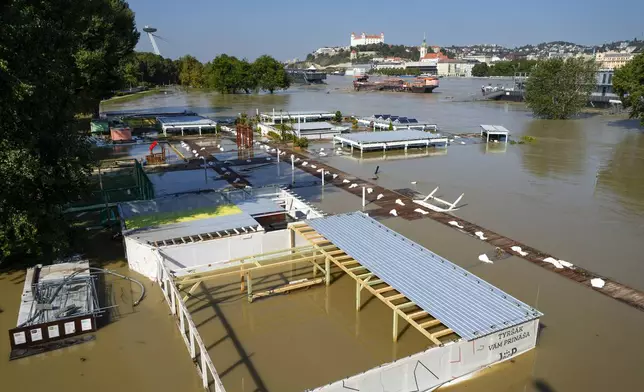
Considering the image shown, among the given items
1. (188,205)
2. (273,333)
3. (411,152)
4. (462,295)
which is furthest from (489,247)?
(411,152)

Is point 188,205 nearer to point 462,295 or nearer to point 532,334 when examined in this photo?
point 462,295

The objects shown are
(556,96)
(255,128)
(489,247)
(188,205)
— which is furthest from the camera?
(556,96)

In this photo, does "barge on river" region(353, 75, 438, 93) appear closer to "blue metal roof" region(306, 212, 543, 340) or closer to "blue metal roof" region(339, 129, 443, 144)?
"blue metal roof" region(339, 129, 443, 144)

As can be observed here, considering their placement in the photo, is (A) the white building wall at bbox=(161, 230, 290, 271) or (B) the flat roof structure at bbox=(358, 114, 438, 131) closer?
(A) the white building wall at bbox=(161, 230, 290, 271)

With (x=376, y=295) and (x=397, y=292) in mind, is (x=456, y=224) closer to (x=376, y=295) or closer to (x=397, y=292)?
(x=397, y=292)

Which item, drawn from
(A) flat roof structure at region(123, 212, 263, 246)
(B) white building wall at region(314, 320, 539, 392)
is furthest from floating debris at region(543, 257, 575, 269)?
(A) flat roof structure at region(123, 212, 263, 246)

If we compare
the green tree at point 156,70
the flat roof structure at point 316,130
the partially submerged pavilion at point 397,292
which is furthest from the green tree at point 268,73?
the partially submerged pavilion at point 397,292
